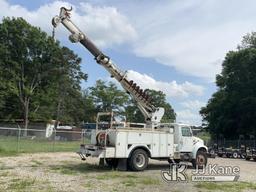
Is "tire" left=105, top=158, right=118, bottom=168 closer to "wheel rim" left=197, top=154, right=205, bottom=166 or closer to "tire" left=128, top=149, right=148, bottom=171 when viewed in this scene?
"tire" left=128, top=149, right=148, bottom=171

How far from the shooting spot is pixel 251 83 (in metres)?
56.8

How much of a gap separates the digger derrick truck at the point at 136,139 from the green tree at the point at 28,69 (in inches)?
2005

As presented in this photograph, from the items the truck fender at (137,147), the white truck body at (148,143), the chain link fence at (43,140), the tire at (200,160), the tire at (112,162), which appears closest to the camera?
the white truck body at (148,143)

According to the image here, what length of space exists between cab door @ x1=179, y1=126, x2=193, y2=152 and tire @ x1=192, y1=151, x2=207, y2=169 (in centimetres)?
58

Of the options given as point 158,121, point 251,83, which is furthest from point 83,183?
point 251,83

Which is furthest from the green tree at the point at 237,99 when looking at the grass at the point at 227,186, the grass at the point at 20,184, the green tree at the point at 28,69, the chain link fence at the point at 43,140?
the grass at the point at 20,184

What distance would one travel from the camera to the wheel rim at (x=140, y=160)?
69.3 feet

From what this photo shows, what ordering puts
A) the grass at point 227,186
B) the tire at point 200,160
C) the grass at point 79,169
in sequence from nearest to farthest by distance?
the grass at point 227,186, the grass at point 79,169, the tire at point 200,160

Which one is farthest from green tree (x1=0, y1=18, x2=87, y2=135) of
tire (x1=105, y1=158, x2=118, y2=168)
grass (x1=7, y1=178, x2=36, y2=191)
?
grass (x1=7, y1=178, x2=36, y2=191)

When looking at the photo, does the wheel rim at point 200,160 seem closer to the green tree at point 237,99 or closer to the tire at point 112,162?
the tire at point 112,162

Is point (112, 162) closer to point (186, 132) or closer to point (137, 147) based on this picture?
point (137, 147)

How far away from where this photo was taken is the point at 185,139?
77.3 ft

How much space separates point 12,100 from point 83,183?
6310 centimetres

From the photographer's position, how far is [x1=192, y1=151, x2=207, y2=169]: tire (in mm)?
23605
